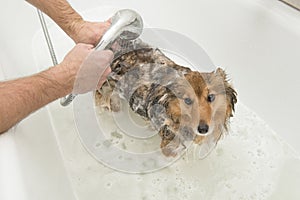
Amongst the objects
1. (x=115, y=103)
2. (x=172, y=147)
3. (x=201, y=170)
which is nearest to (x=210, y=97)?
(x=172, y=147)

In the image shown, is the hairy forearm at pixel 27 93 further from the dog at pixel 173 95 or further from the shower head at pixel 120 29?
the dog at pixel 173 95

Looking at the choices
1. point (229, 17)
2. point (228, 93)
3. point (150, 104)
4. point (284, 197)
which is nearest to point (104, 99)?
point (150, 104)

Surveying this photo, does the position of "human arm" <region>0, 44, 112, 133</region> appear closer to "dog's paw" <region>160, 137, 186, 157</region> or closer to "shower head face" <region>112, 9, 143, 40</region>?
"shower head face" <region>112, 9, 143, 40</region>

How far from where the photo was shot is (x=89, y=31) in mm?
1530

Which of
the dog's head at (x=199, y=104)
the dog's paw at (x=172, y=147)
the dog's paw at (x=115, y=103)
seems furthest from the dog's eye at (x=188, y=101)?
the dog's paw at (x=115, y=103)

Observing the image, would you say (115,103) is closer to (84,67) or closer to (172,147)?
(172,147)

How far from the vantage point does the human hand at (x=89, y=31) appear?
1.51 metres

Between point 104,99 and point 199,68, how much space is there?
51cm

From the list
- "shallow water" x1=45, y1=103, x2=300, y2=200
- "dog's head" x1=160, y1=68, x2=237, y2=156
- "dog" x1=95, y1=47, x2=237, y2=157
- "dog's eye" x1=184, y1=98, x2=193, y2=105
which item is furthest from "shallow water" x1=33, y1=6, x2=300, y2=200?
"dog's eye" x1=184, y1=98, x2=193, y2=105

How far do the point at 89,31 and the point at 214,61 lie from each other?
721 millimetres

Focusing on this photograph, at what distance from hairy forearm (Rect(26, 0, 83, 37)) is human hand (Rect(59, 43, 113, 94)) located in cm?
33

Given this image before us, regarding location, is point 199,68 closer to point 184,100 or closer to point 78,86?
point 184,100

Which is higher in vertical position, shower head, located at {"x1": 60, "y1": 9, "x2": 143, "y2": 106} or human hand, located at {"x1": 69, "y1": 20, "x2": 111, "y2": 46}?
shower head, located at {"x1": 60, "y1": 9, "x2": 143, "y2": 106}

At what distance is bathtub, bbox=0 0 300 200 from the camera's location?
4.41 feet
